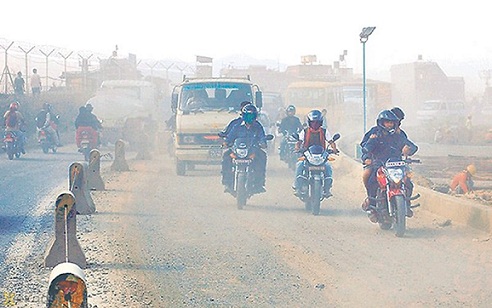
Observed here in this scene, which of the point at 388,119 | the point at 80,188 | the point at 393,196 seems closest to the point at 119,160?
the point at 80,188

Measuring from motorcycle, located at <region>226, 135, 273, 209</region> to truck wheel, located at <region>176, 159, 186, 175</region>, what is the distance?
5040 millimetres

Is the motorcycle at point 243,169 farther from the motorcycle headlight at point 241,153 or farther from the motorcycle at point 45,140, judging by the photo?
the motorcycle at point 45,140

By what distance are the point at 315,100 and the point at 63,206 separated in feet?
109

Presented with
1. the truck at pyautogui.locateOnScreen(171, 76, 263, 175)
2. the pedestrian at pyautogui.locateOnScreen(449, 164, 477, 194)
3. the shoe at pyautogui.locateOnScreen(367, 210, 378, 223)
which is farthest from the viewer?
the truck at pyautogui.locateOnScreen(171, 76, 263, 175)

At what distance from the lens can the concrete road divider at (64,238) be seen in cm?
838

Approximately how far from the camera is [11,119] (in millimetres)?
23203

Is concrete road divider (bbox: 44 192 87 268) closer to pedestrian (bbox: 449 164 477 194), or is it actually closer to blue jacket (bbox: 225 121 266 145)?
blue jacket (bbox: 225 121 266 145)

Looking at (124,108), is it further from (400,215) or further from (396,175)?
(400,215)

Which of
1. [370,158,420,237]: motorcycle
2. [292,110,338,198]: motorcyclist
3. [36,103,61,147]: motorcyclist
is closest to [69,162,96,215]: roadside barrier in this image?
[292,110,338,198]: motorcyclist

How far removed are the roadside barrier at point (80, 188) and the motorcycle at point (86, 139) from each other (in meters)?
9.91

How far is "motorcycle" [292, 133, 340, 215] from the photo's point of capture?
1243 cm

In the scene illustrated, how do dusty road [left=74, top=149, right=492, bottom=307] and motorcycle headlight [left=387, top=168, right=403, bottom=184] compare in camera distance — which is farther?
motorcycle headlight [left=387, top=168, right=403, bottom=184]

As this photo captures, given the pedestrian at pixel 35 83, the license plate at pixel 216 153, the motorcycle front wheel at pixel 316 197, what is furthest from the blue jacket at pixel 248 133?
the pedestrian at pixel 35 83

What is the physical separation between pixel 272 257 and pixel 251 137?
15.3ft
